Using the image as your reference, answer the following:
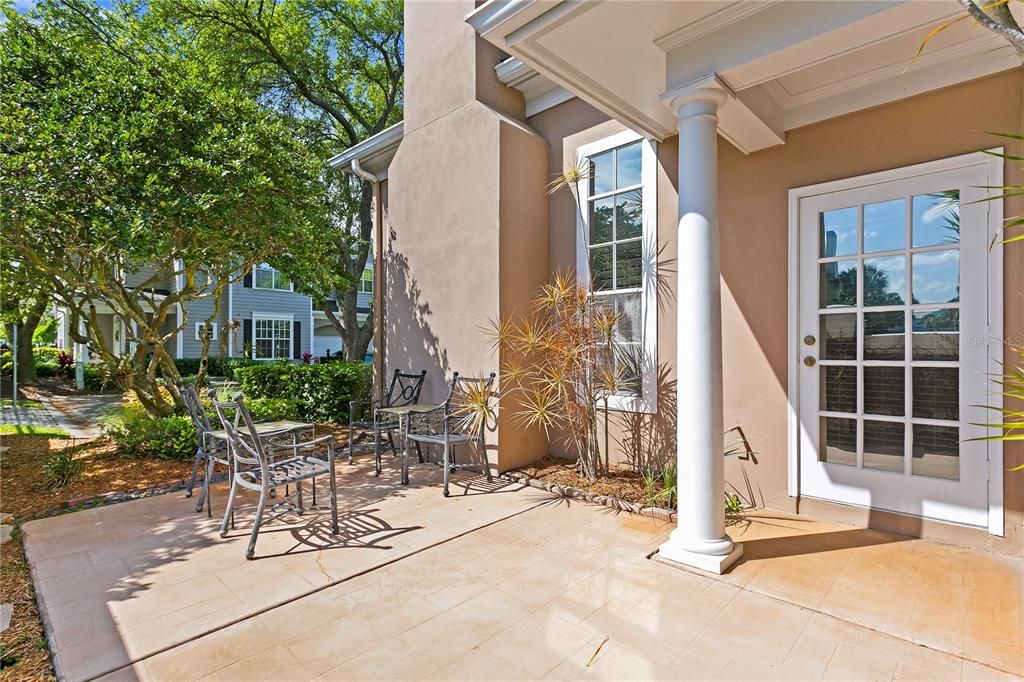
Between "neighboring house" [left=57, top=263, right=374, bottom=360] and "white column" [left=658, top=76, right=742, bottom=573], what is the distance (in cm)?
1408

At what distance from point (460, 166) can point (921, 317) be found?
4204 millimetres

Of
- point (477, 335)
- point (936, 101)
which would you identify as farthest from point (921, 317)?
point (477, 335)

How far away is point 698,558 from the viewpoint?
9.61ft

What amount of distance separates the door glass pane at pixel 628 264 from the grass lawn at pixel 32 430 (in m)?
7.81

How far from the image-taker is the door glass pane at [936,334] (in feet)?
10.5

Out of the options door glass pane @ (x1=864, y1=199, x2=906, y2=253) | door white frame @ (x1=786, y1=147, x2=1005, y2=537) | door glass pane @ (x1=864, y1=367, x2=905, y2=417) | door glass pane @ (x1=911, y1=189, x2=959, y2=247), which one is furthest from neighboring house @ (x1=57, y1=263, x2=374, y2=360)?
door glass pane @ (x1=911, y1=189, x2=959, y2=247)

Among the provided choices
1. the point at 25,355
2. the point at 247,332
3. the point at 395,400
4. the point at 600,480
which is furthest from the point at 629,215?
the point at 247,332

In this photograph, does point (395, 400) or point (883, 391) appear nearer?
point (883, 391)

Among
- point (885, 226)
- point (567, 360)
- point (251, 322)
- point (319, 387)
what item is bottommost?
point (319, 387)

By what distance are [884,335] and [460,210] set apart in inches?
153

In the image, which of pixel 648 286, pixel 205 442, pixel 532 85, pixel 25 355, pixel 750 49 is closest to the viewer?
pixel 750 49

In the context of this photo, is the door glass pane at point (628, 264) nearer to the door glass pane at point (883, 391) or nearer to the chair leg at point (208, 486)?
the door glass pane at point (883, 391)

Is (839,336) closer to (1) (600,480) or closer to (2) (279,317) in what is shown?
(1) (600,480)

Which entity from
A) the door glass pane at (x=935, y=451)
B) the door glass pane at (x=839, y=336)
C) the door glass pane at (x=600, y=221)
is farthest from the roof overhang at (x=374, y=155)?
the door glass pane at (x=935, y=451)
